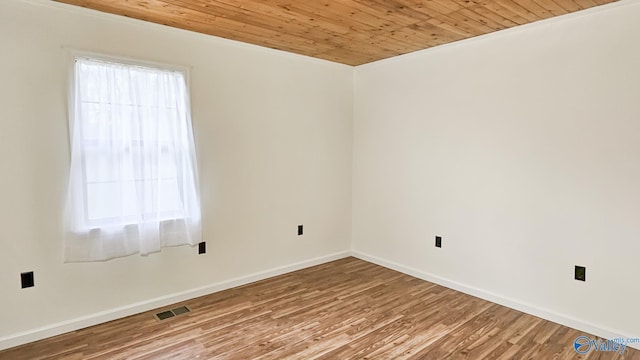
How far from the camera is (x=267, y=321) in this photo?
113 inches

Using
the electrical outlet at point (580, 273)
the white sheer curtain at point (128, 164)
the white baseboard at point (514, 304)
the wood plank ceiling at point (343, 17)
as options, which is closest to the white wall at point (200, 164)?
the white sheer curtain at point (128, 164)

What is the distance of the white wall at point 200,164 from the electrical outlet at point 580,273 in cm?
240

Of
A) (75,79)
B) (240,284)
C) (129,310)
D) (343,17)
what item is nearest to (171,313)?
(129,310)

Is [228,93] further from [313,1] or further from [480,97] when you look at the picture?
[480,97]

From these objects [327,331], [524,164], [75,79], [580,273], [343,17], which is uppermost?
[343,17]

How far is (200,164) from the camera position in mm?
3281

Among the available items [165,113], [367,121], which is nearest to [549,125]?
[367,121]

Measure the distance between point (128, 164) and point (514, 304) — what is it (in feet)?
10.9

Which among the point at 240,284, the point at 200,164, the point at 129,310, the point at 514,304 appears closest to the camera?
the point at 129,310

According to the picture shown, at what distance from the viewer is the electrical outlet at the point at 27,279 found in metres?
2.54

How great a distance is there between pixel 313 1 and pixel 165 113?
1.47m

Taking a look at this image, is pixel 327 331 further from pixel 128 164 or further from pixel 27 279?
pixel 27 279

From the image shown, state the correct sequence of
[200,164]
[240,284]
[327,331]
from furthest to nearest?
[240,284]
[200,164]
[327,331]

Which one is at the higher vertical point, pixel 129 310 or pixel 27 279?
pixel 27 279
